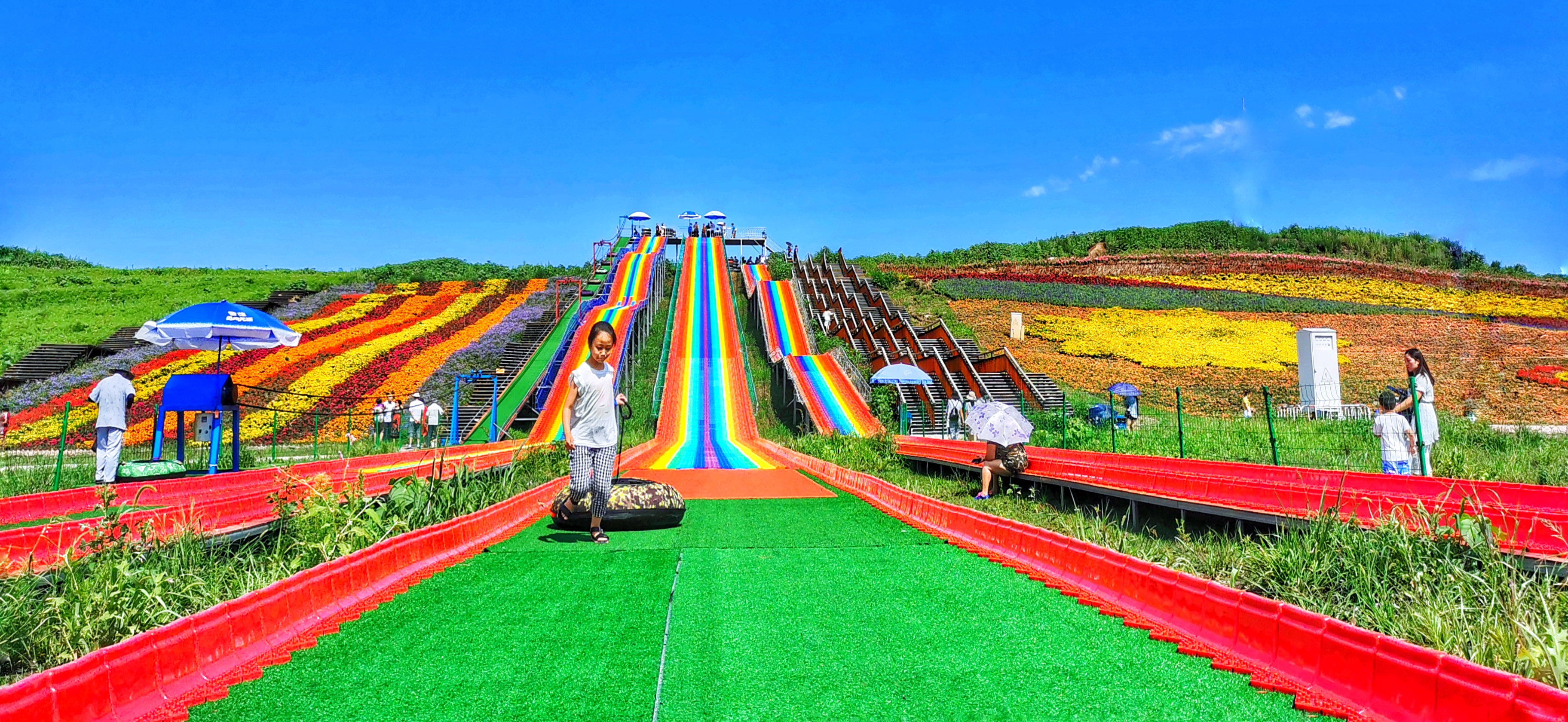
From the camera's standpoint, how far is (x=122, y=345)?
27641mm

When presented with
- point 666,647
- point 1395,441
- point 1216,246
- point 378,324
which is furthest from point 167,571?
point 1216,246

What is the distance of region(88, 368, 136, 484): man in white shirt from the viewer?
9930 millimetres

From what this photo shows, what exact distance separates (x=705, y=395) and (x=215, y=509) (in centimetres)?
2132

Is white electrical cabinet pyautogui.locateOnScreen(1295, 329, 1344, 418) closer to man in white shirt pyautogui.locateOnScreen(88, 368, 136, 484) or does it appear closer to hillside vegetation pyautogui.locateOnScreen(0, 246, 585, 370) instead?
man in white shirt pyautogui.locateOnScreen(88, 368, 136, 484)

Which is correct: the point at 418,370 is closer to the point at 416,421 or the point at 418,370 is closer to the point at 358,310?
the point at 416,421

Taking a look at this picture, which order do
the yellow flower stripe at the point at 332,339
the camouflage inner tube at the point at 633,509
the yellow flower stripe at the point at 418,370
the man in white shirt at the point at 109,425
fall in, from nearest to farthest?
1. the camouflage inner tube at the point at 633,509
2. the man in white shirt at the point at 109,425
3. the yellow flower stripe at the point at 418,370
4. the yellow flower stripe at the point at 332,339

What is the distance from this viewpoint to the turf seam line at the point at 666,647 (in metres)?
3.45

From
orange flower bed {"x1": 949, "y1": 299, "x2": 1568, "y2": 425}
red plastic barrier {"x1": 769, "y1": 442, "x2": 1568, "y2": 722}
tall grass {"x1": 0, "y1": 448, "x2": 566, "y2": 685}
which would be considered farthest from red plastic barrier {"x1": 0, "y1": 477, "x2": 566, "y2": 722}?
orange flower bed {"x1": 949, "y1": 299, "x2": 1568, "y2": 425}

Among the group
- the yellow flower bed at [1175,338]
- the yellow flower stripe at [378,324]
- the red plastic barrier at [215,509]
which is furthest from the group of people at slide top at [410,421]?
the yellow flower bed at [1175,338]

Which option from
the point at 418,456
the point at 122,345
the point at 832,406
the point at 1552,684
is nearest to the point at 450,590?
the point at 1552,684

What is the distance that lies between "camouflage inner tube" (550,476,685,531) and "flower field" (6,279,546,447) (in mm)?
8753

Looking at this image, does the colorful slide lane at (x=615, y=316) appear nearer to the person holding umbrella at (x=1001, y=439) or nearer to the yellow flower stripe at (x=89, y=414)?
the person holding umbrella at (x=1001, y=439)

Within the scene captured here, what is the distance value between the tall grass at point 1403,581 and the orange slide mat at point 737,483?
5.12 metres

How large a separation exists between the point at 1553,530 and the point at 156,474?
13174 mm
